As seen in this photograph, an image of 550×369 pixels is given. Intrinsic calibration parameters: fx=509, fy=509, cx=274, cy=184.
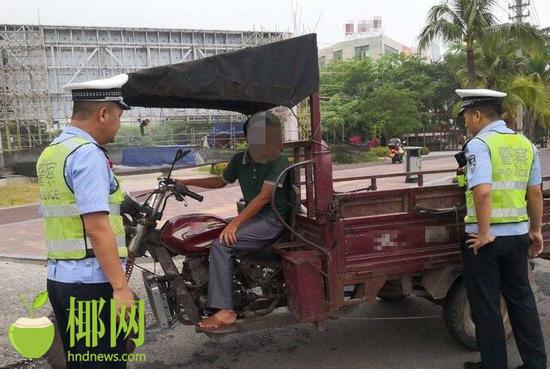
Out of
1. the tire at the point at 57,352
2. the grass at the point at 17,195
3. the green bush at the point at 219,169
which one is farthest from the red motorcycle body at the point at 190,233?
the grass at the point at 17,195

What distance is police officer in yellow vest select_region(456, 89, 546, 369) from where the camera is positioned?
10.6 ft

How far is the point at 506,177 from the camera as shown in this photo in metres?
3.27

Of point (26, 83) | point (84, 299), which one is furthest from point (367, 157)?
point (84, 299)

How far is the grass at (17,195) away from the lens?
1442 centimetres

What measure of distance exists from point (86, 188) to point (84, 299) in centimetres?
52

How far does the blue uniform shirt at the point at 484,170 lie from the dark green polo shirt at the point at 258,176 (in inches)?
48.8

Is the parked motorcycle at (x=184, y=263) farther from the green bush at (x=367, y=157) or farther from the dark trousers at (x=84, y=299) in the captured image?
the green bush at (x=367, y=157)

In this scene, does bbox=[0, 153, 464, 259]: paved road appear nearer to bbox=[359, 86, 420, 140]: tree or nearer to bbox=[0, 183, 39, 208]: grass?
bbox=[0, 183, 39, 208]: grass

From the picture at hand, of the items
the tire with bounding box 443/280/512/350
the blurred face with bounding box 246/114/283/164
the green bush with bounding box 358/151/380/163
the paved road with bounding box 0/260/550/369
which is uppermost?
the blurred face with bounding box 246/114/283/164

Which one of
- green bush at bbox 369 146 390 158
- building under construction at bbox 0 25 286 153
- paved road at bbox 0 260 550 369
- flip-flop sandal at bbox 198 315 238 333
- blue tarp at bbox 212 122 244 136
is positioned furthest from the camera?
green bush at bbox 369 146 390 158

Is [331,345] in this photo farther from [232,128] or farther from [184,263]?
[232,128]

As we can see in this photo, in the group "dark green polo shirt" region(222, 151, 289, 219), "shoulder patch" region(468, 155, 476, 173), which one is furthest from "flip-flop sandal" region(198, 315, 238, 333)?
"shoulder patch" region(468, 155, 476, 173)

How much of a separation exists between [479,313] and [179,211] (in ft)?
27.3

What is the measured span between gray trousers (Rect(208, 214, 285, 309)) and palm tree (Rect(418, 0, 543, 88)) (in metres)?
18.2
